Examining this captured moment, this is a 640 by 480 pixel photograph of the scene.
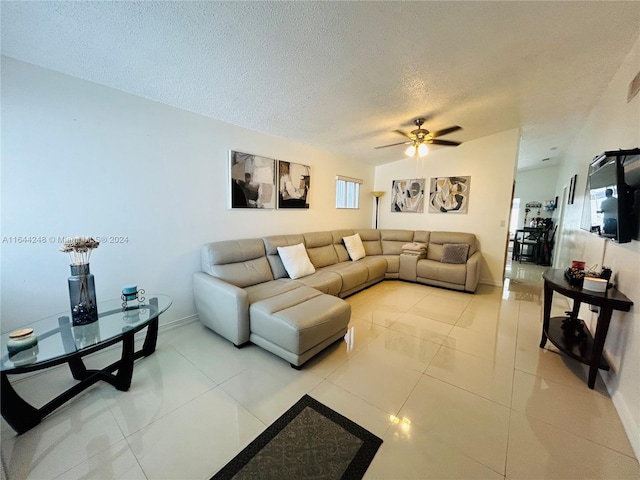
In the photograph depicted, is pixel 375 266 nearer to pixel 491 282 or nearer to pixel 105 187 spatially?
pixel 491 282

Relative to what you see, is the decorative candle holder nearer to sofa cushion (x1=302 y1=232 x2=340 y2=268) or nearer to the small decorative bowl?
the small decorative bowl

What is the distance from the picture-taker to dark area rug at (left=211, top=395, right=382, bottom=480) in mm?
1220

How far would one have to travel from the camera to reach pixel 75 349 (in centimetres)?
145

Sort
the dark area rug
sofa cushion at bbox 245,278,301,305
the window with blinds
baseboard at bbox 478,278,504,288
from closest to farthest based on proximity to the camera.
→ the dark area rug < sofa cushion at bbox 245,278,301,305 < baseboard at bbox 478,278,504,288 < the window with blinds

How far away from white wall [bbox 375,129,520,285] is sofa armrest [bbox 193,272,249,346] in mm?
Result: 4168

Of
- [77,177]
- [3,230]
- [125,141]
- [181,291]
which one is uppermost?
[125,141]

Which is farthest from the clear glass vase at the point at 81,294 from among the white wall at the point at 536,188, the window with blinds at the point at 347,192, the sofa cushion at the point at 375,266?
the white wall at the point at 536,188

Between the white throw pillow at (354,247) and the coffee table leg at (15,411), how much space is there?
3.80 meters

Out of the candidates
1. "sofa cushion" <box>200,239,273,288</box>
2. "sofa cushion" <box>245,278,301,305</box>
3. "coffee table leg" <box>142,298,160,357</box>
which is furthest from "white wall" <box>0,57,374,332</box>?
"sofa cushion" <box>245,278,301,305</box>

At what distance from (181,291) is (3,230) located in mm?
1383

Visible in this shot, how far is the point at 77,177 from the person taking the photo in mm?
2023

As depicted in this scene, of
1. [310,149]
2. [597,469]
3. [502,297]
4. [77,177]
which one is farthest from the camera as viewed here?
[310,149]

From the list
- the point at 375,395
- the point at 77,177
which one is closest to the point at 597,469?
the point at 375,395

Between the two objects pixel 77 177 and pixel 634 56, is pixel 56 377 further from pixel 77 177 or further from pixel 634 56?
pixel 634 56
